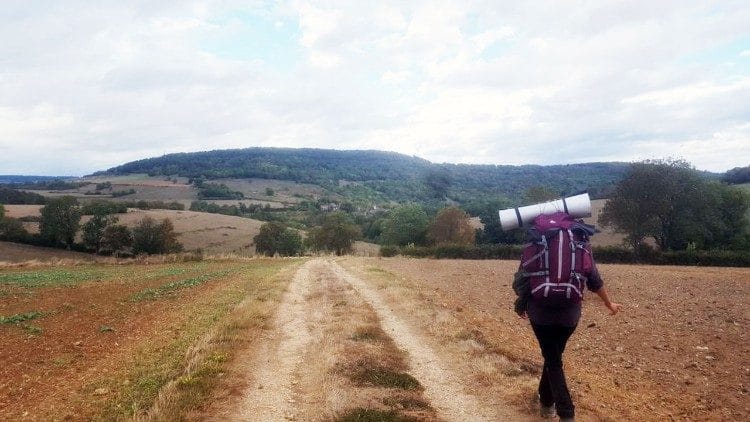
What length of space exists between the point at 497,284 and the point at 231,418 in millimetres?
18540

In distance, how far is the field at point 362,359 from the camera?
7.08 metres

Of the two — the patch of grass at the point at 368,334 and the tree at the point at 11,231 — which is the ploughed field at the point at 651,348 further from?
the tree at the point at 11,231

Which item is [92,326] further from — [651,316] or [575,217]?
[651,316]

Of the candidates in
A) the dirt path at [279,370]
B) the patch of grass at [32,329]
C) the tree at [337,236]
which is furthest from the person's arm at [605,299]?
the tree at [337,236]

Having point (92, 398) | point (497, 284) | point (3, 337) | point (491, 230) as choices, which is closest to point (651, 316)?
point (497, 284)

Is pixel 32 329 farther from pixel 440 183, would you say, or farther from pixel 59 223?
pixel 440 183

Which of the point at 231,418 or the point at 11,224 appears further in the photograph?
the point at 11,224

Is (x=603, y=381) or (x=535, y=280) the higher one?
(x=535, y=280)

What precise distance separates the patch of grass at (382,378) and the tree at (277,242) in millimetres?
72233

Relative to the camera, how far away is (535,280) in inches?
222

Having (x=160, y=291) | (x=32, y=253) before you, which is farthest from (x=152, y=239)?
(x=160, y=291)

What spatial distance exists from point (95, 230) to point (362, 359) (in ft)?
271

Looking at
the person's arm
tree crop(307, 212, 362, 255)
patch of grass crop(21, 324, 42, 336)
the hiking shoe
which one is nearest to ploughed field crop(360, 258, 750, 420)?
the hiking shoe

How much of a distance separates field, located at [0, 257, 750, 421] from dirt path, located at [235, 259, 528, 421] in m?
0.04
